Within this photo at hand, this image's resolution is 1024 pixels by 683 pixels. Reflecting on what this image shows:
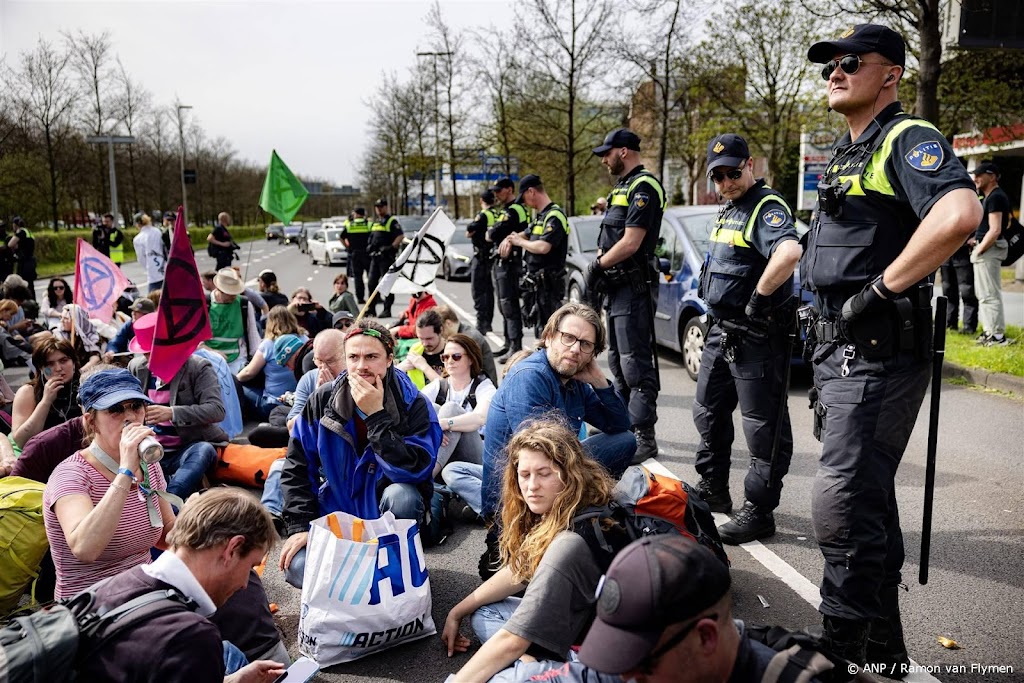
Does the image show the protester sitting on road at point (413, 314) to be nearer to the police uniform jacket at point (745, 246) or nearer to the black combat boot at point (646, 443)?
the black combat boot at point (646, 443)

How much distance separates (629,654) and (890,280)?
1844 millimetres

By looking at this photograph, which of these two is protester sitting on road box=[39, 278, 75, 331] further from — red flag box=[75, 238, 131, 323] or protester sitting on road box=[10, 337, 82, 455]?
protester sitting on road box=[10, 337, 82, 455]

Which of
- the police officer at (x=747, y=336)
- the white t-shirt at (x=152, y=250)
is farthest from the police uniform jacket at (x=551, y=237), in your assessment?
the white t-shirt at (x=152, y=250)

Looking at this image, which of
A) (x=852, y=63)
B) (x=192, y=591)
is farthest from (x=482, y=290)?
(x=192, y=591)

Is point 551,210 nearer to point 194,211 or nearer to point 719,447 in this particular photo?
point 719,447

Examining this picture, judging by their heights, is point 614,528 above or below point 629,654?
below

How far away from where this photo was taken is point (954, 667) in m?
3.10

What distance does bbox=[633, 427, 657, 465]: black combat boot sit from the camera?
5.89m

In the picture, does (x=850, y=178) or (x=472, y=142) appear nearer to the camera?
(x=850, y=178)

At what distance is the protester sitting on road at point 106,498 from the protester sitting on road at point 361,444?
625mm

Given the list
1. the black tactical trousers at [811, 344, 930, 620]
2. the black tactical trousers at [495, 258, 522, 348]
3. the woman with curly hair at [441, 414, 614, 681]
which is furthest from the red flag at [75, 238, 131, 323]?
the black tactical trousers at [811, 344, 930, 620]

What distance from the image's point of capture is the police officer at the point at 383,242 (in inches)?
575

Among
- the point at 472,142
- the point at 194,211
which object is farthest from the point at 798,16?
the point at 194,211

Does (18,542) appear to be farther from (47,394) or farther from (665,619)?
(665,619)
